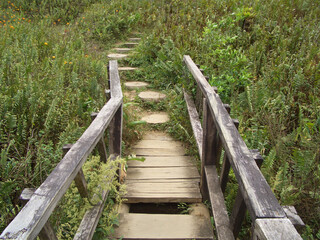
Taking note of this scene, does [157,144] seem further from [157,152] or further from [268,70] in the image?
[268,70]

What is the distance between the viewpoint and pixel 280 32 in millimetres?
7055

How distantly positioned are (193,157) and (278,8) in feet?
20.5

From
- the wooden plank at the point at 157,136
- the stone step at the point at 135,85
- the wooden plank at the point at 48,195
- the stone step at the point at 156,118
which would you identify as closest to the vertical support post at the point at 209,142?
the wooden plank at the point at 48,195

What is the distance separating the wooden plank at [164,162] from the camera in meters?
4.29

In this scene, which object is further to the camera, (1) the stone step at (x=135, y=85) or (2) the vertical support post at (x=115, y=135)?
(1) the stone step at (x=135, y=85)

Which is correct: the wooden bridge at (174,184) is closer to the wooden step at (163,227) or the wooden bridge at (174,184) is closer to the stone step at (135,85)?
the wooden step at (163,227)

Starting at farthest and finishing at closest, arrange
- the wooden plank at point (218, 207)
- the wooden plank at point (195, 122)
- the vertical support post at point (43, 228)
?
the wooden plank at point (195, 122) → the wooden plank at point (218, 207) → the vertical support post at point (43, 228)

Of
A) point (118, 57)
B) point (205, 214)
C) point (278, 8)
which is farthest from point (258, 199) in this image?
point (278, 8)

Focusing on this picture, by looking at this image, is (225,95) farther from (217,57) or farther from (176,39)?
(176,39)

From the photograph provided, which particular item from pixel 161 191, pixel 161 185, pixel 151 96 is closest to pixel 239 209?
pixel 161 191

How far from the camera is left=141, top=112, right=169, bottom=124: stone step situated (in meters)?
5.70

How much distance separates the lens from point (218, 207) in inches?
106

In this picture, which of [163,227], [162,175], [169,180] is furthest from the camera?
[162,175]

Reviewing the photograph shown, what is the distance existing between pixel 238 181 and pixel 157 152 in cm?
289
